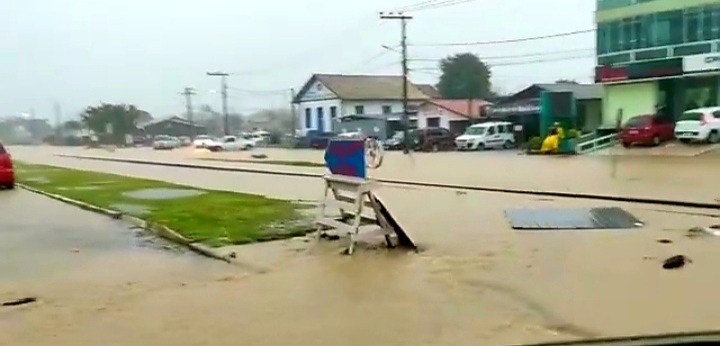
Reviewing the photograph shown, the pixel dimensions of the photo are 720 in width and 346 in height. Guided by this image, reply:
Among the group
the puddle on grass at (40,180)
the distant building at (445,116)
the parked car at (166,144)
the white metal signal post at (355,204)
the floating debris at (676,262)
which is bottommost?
the parked car at (166,144)

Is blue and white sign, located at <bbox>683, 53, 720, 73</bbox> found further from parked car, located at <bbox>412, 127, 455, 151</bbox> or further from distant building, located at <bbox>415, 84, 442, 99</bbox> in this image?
distant building, located at <bbox>415, 84, 442, 99</bbox>

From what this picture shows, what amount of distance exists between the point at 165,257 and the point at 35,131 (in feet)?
290

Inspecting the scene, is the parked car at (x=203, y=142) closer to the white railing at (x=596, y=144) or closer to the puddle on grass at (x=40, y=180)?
the white railing at (x=596, y=144)

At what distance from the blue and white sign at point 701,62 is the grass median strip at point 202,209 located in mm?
24596

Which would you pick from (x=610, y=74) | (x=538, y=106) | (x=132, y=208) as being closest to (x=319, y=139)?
(x=538, y=106)

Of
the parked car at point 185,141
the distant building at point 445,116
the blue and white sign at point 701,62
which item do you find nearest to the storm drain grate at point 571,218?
the blue and white sign at point 701,62

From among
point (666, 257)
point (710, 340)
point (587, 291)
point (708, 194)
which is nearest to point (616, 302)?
point (587, 291)

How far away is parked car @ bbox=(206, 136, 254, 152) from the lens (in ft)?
194

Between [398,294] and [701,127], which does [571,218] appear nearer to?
Result: [398,294]

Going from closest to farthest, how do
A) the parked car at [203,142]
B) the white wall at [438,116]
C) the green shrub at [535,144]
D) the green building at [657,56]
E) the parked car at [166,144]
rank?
the green building at [657,56], the green shrub at [535,144], the white wall at [438,116], the parked car at [203,142], the parked car at [166,144]

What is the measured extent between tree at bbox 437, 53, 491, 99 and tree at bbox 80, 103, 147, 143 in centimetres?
3367

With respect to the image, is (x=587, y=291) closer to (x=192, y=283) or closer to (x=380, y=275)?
(x=380, y=275)

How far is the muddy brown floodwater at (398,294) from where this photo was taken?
5.90m

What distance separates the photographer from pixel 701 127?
3259cm
